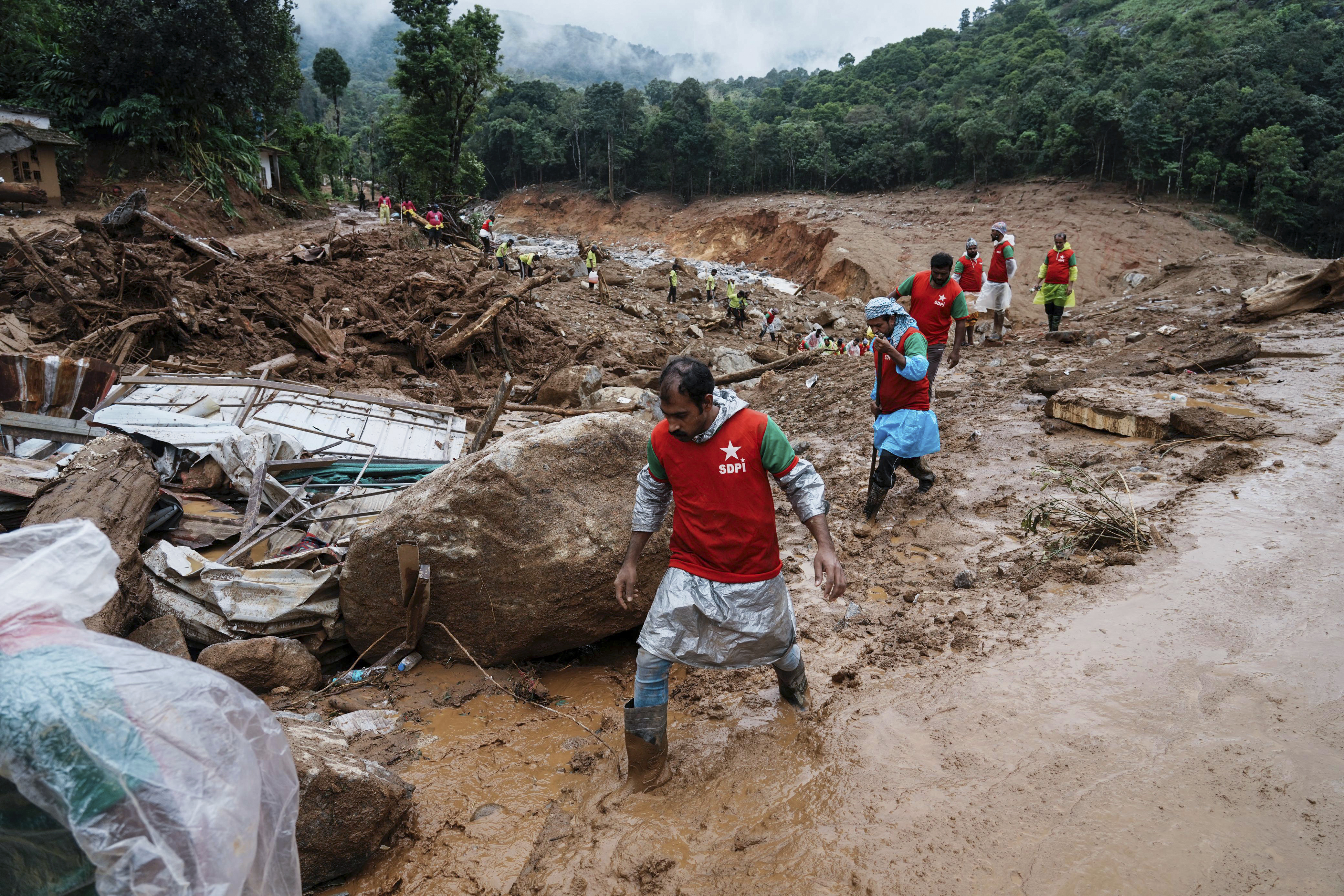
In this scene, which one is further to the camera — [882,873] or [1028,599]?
[1028,599]

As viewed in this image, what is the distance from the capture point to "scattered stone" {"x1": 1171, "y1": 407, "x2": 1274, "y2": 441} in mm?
4922

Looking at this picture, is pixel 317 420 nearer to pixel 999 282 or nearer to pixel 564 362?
pixel 564 362

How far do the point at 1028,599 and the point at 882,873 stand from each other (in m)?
1.92

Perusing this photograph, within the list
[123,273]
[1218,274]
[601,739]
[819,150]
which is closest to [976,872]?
[601,739]

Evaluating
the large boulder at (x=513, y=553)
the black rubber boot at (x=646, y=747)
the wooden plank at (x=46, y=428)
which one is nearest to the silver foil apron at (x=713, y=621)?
the black rubber boot at (x=646, y=747)

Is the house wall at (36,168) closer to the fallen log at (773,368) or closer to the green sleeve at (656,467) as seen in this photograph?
the fallen log at (773,368)

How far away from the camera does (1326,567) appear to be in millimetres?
3188

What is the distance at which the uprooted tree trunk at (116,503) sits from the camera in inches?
137

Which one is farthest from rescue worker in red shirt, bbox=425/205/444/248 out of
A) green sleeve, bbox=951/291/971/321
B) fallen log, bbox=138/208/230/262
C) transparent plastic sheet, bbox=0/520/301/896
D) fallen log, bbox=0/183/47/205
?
transparent plastic sheet, bbox=0/520/301/896

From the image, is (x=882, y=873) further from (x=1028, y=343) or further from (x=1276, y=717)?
(x=1028, y=343)

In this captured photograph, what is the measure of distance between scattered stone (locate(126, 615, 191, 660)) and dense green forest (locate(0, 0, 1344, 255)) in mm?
21707

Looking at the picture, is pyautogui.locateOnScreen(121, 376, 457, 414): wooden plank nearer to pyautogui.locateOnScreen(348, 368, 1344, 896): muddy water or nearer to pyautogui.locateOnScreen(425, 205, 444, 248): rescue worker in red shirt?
pyautogui.locateOnScreen(348, 368, 1344, 896): muddy water

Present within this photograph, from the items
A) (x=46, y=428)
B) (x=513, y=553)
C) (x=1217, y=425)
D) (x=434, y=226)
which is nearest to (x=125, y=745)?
(x=513, y=553)

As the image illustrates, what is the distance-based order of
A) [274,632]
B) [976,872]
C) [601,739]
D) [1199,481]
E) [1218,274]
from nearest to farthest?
[976,872] → [601,739] → [274,632] → [1199,481] → [1218,274]
